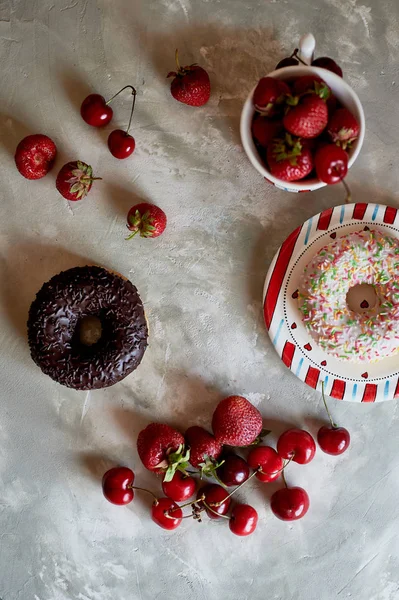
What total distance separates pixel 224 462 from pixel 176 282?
0.59m

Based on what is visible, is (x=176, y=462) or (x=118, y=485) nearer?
(x=176, y=462)

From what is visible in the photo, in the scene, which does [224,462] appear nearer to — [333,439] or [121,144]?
[333,439]

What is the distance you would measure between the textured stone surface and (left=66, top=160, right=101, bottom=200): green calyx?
0.07 metres

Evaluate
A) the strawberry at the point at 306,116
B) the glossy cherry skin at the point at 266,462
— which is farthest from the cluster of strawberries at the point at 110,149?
the glossy cherry skin at the point at 266,462

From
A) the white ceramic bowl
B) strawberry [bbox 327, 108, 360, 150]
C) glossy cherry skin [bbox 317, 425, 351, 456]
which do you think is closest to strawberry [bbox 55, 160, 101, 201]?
the white ceramic bowl

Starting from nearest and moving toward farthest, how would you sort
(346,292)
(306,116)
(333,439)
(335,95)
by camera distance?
(306,116)
(335,95)
(346,292)
(333,439)

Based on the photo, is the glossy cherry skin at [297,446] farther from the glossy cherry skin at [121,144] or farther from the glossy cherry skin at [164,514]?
the glossy cherry skin at [121,144]

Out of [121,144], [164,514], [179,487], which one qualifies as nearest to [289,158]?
[121,144]

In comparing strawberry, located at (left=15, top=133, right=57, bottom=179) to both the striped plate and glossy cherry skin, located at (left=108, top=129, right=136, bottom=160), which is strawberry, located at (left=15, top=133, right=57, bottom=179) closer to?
glossy cherry skin, located at (left=108, top=129, right=136, bottom=160)

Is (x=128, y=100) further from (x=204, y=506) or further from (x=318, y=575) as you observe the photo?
(x=318, y=575)

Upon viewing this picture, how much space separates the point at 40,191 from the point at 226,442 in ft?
3.26

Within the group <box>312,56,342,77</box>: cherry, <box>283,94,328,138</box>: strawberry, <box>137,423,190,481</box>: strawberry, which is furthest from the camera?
<box>137,423,190,481</box>: strawberry

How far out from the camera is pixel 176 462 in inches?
65.9

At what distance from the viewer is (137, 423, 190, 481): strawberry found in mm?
1682
